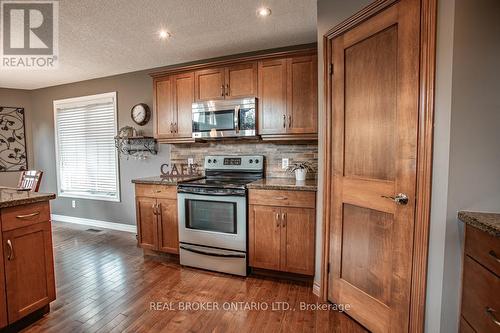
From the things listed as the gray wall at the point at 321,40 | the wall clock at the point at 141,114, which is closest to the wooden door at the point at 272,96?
the gray wall at the point at 321,40

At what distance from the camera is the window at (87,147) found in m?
4.02

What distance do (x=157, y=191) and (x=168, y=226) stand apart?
16.6 inches

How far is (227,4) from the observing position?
6.79 ft

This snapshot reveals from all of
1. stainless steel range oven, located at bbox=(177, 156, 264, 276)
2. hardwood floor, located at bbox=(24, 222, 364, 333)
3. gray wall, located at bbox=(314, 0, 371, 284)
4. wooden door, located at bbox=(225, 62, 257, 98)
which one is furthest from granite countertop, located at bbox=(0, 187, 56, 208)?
gray wall, located at bbox=(314, 0, 371, 284)

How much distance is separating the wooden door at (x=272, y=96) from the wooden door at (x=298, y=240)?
0.90m

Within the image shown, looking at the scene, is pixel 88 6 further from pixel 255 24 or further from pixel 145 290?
pixel 145 290

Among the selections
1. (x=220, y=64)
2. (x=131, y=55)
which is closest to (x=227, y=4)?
(x=220, y=64)

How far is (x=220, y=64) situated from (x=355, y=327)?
2.77m

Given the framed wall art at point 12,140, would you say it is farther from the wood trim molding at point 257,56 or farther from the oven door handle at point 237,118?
the oven door handle at point 237,118

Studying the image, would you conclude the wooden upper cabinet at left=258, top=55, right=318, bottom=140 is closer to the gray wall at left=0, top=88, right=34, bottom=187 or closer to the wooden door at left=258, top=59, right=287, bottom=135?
the wooden door at left=258, top=59, right=287, bottom=135

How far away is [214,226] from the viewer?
2.58 metres

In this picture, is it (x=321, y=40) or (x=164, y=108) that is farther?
(x=164, y=108)

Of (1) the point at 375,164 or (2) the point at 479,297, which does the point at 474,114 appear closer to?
(1) the point at 375,164

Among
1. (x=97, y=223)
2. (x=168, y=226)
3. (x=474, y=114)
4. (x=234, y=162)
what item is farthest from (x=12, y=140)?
(x=474, y=114)
